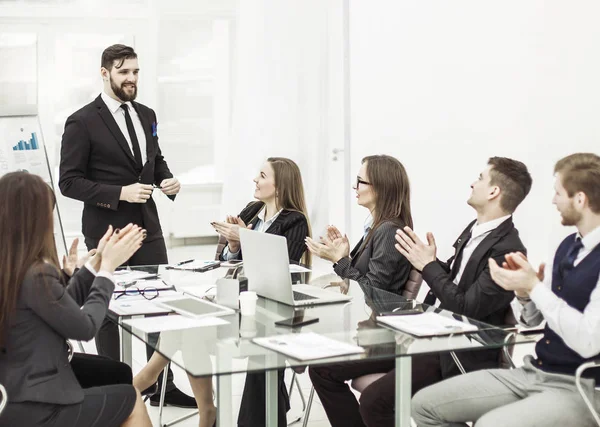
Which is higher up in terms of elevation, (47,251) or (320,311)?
(47,251)

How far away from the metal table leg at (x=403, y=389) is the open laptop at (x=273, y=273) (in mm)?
626

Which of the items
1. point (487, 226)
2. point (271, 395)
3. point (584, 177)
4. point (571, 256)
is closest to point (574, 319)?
point (571, 256)

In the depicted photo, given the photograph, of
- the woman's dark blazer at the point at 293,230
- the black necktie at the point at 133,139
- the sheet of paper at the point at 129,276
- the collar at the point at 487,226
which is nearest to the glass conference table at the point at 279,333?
the collar at the point at 487,226

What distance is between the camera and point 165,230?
9.55 meters

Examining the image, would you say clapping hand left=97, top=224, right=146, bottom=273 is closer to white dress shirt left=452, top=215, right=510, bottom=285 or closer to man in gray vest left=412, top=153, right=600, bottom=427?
man in gray vest left=412, top=153, right=600, bottom=427

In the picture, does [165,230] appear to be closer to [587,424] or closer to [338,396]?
[338,396]

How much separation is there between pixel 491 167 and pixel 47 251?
165 centimetres

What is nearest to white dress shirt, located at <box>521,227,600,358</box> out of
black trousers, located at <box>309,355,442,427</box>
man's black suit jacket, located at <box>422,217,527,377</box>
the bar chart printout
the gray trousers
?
the gray trousers

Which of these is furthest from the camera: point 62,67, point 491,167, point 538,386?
point 62,67

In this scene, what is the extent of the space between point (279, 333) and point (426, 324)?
1.51 feet

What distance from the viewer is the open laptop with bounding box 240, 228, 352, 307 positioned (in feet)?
9.59

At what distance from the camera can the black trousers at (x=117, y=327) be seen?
12.9 feet

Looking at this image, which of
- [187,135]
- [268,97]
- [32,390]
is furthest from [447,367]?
[187,135]

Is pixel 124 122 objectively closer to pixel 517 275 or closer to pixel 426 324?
pixel 426 324
